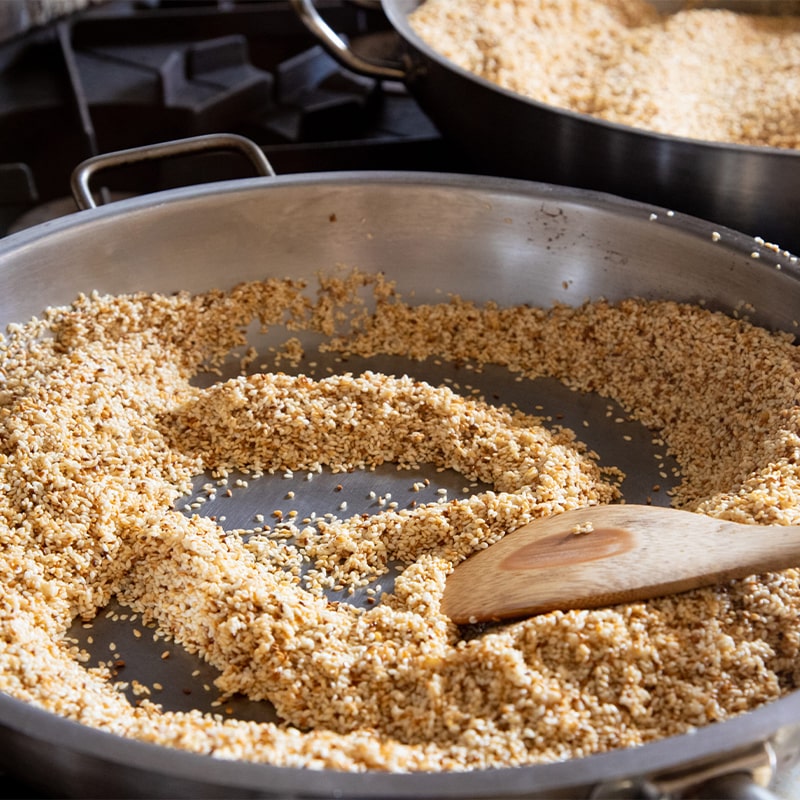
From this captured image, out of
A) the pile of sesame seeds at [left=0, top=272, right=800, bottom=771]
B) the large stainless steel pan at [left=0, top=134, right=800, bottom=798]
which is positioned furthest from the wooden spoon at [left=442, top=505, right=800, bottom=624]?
the large stainless steel pan at [left=0, top=134, right=800, bottom=798]

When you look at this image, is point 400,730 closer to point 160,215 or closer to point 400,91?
point 160,215

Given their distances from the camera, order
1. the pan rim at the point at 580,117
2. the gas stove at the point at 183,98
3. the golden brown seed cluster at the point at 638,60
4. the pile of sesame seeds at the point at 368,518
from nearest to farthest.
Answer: the pile of sesame seeds at the point at 368,518 → the pan rim at the point at 580,117 → the golden brown seed cluster at the point at 638,60 → the gas stove at the point at 183,98

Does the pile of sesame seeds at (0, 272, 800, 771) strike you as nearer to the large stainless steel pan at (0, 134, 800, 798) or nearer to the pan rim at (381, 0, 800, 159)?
the large stainless steel pan at (0, 134, 800, 798)

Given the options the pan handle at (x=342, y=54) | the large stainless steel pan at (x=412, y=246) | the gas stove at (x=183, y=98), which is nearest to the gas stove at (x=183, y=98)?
the gas stove at (x=183, y=98)

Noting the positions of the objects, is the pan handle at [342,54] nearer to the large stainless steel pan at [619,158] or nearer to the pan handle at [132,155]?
the large stainless steel pan at [619,158]

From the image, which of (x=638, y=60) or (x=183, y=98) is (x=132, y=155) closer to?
(x=183, y=98)

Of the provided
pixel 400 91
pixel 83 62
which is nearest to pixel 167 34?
pixel 83 62
